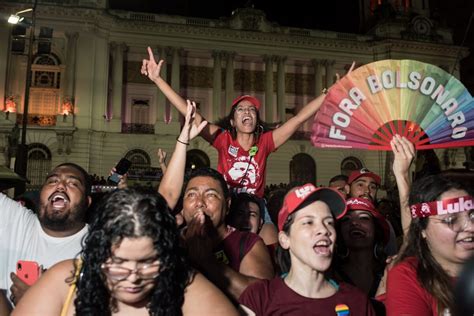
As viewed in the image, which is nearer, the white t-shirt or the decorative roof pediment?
the white t-shirt

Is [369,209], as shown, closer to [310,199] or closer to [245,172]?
[245,172]

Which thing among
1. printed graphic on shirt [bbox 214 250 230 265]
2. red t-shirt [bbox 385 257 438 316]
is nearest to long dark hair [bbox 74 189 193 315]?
printed graphic on shirt [bbox 214 250 230 265]

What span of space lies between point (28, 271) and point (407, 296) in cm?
243

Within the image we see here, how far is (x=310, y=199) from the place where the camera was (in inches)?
99.7

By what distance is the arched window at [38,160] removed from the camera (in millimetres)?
25719

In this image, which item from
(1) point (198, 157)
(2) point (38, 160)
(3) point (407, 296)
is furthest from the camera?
(1) point (198, 157)

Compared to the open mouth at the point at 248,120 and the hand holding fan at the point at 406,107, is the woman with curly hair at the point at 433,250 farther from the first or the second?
the open mouth at the point at 248,120

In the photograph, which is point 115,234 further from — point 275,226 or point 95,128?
point 95,128

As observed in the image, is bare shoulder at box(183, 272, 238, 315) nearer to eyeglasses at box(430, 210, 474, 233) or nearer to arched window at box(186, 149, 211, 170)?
eyeglasses at box(430, 210, 474, 233)

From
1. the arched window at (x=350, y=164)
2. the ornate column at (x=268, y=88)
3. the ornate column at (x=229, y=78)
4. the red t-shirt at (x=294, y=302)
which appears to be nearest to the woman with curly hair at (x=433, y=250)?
the red t-shirt at (x=294, y=302)

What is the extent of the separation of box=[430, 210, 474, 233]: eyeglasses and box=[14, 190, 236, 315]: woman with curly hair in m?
1.35

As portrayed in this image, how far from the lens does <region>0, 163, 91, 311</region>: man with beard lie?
3014 mm

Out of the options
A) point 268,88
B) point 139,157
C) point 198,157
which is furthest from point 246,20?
point 139,157

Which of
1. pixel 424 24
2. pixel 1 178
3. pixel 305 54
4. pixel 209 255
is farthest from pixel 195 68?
pixel 209 255
